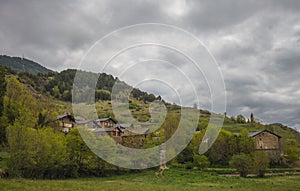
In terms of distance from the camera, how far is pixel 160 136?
2334 inches

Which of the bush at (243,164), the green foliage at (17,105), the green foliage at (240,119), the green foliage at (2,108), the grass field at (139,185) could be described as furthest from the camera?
the green foliage at (240,119)

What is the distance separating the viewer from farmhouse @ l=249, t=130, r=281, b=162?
7193 centimetres

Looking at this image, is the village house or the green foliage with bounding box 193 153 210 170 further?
the village house

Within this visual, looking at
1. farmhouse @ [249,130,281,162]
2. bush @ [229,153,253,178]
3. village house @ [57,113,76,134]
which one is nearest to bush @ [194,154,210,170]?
bush @ [229,153,253,178]

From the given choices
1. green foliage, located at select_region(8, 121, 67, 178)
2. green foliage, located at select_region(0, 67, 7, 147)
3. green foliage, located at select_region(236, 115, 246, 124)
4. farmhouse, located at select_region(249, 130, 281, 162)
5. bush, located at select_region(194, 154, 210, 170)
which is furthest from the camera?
green foliage, located at select_region(236, 115, 246, 124)

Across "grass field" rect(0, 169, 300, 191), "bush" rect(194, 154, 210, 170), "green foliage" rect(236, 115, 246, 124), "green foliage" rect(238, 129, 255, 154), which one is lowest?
"grass field" rect(0, 169, 300, 191)

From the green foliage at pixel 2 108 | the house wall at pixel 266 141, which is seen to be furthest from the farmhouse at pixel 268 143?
the green foliage at pixel 2 108

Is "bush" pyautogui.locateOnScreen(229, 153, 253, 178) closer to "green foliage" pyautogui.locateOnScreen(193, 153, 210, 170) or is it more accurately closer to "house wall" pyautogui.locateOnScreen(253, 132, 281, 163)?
"green foliage" pyautogui.locateOnScreen(193, 153, 210, 170)

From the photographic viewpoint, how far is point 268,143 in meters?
73.7

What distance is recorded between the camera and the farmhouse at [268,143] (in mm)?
71925

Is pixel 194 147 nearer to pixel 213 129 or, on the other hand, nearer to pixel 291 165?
pixel 213 129

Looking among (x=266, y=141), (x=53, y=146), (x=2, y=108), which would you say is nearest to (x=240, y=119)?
(x=266, y=141)

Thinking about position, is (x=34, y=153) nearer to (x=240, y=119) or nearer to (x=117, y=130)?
(x=117, y=130)

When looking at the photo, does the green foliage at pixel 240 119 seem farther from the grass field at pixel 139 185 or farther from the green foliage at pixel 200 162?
the grass field at pixel 139 185
